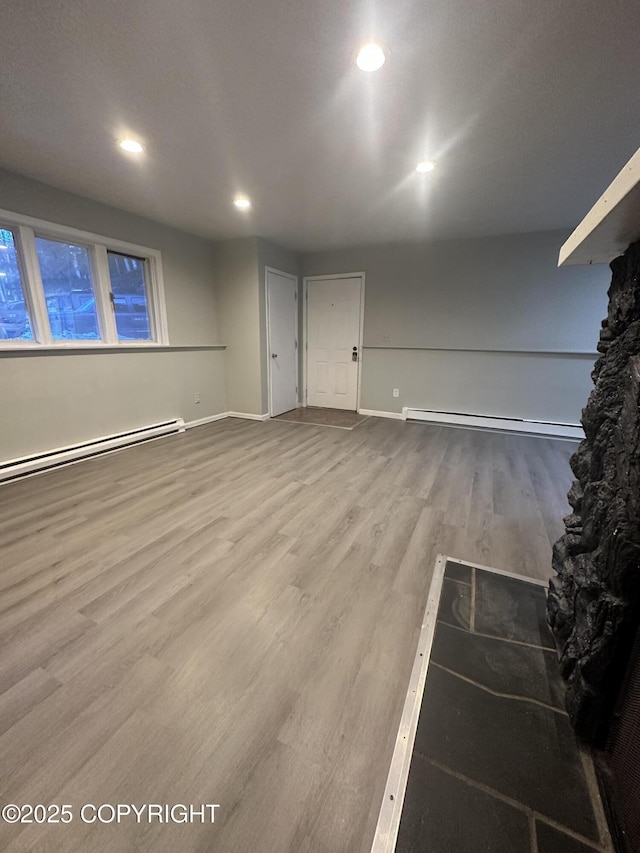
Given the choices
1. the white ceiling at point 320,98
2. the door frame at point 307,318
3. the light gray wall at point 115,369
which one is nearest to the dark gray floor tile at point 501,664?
the white ceiling at point 320,98

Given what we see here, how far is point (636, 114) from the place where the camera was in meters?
1.93

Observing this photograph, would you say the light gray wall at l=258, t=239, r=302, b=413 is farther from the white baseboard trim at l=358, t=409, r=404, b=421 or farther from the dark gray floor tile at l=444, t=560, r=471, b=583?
the dark gray floor tile at l=444, t=560, r=471, b=583

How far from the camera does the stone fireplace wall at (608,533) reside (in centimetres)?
89

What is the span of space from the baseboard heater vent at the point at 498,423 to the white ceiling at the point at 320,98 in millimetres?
2425

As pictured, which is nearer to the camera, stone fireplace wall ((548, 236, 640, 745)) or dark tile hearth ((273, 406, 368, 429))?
stone fireplace wall ((548, 236, 640, 745))

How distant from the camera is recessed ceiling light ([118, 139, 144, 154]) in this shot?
2.21 m

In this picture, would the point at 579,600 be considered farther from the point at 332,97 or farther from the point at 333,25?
the point at 332,97

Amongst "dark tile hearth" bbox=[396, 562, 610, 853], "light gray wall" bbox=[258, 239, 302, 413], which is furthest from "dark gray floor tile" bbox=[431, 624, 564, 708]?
"light gray wall" bbox=[258, 239, 302, 413]

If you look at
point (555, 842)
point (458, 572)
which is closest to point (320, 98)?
point (458, 572)

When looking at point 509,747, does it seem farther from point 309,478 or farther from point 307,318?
point 307,318

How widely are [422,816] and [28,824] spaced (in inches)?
40.1

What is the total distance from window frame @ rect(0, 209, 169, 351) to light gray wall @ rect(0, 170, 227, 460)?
0.24ft

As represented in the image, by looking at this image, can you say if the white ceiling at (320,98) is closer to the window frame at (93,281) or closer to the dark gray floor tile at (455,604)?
the window frame at (93,281)

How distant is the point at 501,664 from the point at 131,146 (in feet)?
11.7
